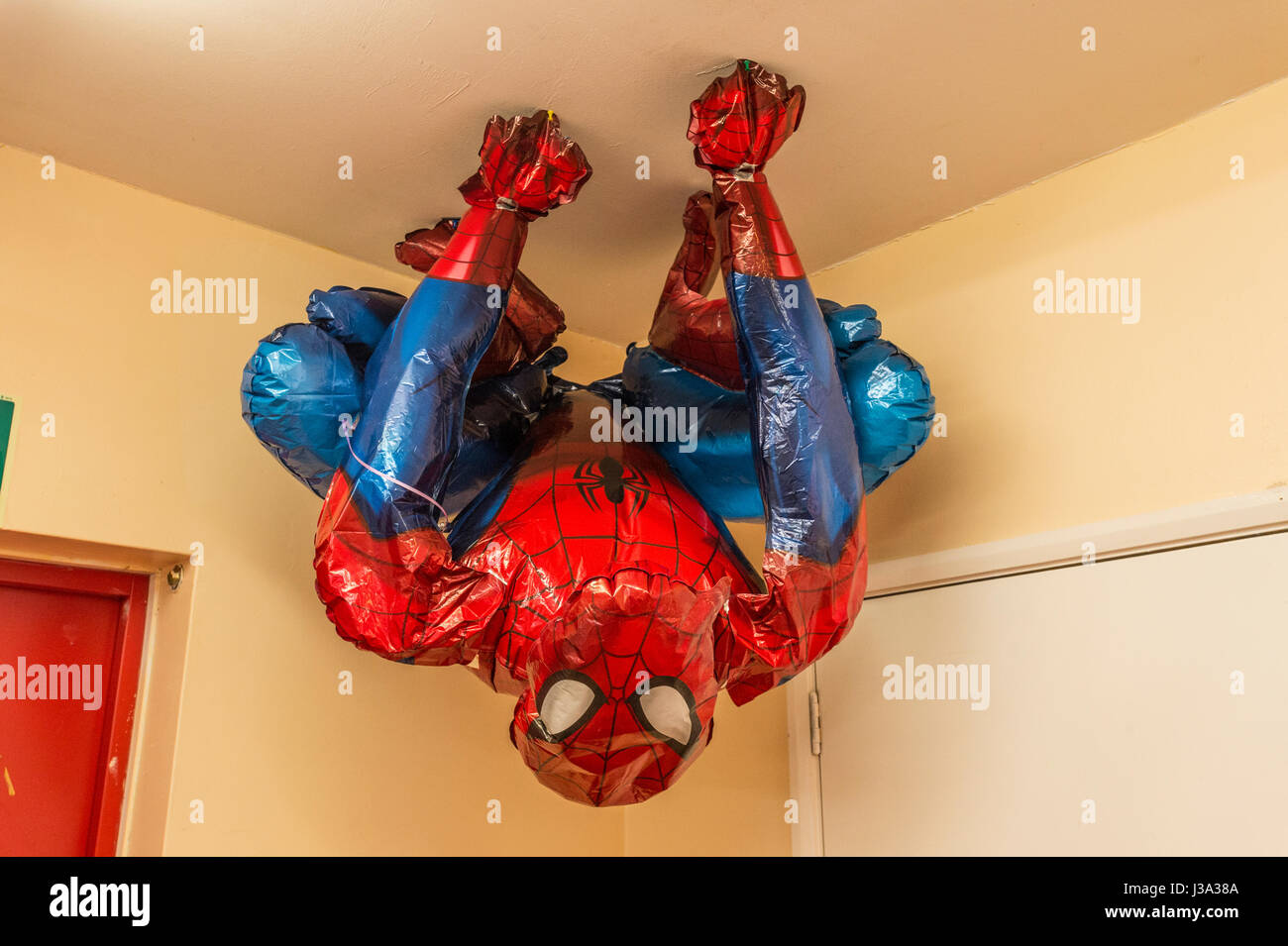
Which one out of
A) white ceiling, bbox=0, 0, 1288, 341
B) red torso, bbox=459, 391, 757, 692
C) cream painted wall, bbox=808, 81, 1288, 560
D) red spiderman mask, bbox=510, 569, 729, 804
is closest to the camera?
red spiderman mask, bbox=510, 569, 729, 804

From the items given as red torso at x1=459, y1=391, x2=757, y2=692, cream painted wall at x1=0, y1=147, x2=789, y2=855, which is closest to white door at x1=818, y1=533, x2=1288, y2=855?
cream painted wall at x1=0, y1=147, x2=789, y2=855

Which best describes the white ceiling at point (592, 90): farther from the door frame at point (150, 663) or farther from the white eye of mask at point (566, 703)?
the white eye of mask at point (566, 703)

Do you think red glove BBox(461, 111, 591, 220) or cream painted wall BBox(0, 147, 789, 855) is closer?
red glove BBox(461, 111, 591, 220)


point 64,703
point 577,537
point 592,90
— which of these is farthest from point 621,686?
point 64,703

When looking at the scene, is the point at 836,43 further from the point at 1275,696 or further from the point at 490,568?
the point at 1275,696

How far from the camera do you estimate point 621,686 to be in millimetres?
1021

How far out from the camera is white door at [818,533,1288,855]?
1.30 metres

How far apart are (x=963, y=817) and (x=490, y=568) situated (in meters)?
0.81

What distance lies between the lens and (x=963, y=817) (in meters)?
1.56

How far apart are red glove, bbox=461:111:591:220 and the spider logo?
0.31 metres

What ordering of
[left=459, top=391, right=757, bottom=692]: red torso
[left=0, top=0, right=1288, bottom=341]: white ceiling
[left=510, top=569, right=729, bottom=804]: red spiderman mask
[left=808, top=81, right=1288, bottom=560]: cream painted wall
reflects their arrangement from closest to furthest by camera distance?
[left=510, top=569, right=729, bottom=804]: red spiderman mask
[left=459, top=391, right=757, bottom=692]: red torso
[left=0, top=0, right=1288, bottom=341]: white ceiling
[left=808, top=81, right=1288, bottom=560]: cream painted wall

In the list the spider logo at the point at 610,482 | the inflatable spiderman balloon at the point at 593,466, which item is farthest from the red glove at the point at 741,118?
the spider logo at the point at 610,482

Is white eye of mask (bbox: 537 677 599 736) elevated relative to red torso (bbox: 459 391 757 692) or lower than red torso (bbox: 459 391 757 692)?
lower

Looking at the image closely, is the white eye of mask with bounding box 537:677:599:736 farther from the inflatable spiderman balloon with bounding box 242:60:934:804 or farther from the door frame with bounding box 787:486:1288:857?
the door frame with bounding box 787:486:1288:857
